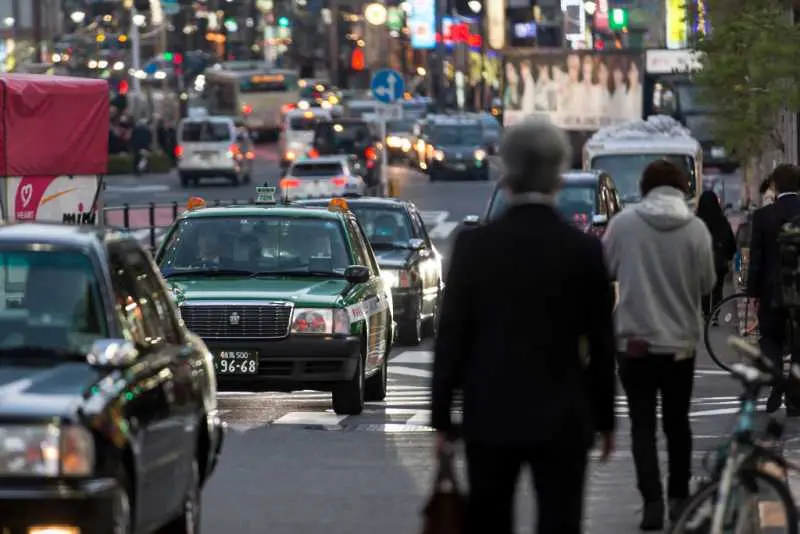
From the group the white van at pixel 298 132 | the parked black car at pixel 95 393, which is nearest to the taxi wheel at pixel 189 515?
the parked black car at pixel 95 393

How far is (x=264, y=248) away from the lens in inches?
701

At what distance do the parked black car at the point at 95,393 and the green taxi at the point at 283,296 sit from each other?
606 cm

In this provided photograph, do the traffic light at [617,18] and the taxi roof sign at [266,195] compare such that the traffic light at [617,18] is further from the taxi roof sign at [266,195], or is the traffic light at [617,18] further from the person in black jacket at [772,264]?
the person in black jacket at [772,264]

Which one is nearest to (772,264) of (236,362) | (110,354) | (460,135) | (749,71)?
(236,362)

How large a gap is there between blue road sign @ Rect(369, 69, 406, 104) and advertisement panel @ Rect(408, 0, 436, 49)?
75799 millimetres

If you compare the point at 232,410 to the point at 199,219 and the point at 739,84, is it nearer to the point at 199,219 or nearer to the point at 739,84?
the point at 199,219

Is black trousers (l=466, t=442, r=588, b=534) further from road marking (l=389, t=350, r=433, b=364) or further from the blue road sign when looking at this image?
the blue road sign

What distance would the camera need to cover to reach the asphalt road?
1160 cm

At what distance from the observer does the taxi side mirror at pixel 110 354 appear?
8477mm

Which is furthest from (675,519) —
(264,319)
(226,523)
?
(264,319)

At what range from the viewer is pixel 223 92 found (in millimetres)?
103688

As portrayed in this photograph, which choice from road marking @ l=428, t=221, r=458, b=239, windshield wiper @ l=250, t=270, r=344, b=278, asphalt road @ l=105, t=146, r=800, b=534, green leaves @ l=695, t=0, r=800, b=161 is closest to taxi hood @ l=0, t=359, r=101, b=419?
asphalt road @ l=105, t=146, r=800, b=534

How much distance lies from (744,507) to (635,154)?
28796 millimetres

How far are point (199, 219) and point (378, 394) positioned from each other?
2.01m
